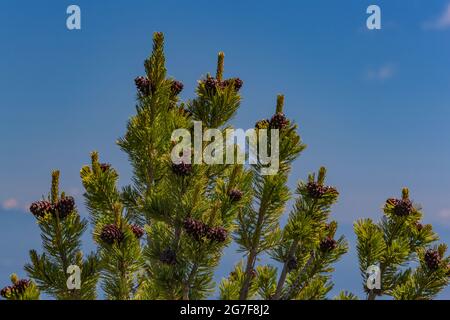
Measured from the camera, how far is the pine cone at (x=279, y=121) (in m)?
6.29

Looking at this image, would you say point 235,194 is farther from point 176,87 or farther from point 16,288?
point 176,87

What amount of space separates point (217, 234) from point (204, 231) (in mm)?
139

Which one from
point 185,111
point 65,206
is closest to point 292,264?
point 185,111

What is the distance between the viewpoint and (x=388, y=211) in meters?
6.98

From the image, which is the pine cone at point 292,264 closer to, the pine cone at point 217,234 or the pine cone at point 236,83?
the pine cone at point 217,234

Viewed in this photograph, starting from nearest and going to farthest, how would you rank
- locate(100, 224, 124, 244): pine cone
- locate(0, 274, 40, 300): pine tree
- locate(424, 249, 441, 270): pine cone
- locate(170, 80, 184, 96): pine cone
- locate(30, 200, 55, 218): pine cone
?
locate(0, 274, 40, 300): pine tree, locate(100, 224, 124, 244): pine cone, locate(30, 200, 55, 218): pine cone, locate(424, 249, 441, 270): pine cone, locate(170, 80, 184, 96): pine cone

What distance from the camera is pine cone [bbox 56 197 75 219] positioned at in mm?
6512

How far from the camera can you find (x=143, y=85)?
746 centimetres

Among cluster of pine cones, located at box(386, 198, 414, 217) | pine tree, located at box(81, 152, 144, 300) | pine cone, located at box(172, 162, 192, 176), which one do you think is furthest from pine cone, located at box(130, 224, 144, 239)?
cluster of pine cones, located at box(386, 198, 414, 217)

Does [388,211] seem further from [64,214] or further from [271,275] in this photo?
[64,214]

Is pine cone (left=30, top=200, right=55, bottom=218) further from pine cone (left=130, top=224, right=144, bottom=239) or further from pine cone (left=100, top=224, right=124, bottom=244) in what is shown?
pine cone (left=130, top=224, right=144, bottom=239)

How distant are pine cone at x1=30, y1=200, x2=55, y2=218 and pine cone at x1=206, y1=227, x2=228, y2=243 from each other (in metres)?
1.94
